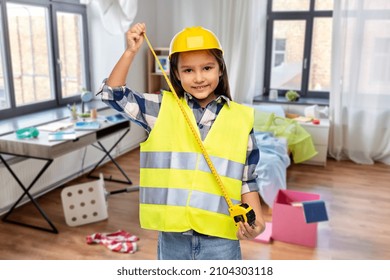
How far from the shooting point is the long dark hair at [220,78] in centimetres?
103

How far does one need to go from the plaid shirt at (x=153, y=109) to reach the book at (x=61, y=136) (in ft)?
5.79

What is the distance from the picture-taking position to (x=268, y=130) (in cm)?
402

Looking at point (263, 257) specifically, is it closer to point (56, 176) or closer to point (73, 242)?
point (73, 242)

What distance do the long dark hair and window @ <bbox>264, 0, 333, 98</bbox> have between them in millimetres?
4265

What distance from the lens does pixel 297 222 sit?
256cm

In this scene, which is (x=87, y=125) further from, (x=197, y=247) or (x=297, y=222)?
(x=197, y=247)

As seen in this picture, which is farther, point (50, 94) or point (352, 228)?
point (50, 94)

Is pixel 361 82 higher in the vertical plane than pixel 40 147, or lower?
higher

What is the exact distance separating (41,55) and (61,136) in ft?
4.83

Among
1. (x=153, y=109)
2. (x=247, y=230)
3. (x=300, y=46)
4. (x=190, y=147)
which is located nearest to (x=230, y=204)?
(x=247, y=230)

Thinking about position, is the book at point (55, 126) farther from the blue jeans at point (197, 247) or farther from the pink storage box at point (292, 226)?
the blue jeans at point (197, 247)

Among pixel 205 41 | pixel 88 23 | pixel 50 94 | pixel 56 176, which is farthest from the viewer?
pixel 88 23

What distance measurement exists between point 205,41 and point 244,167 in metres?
0.36
